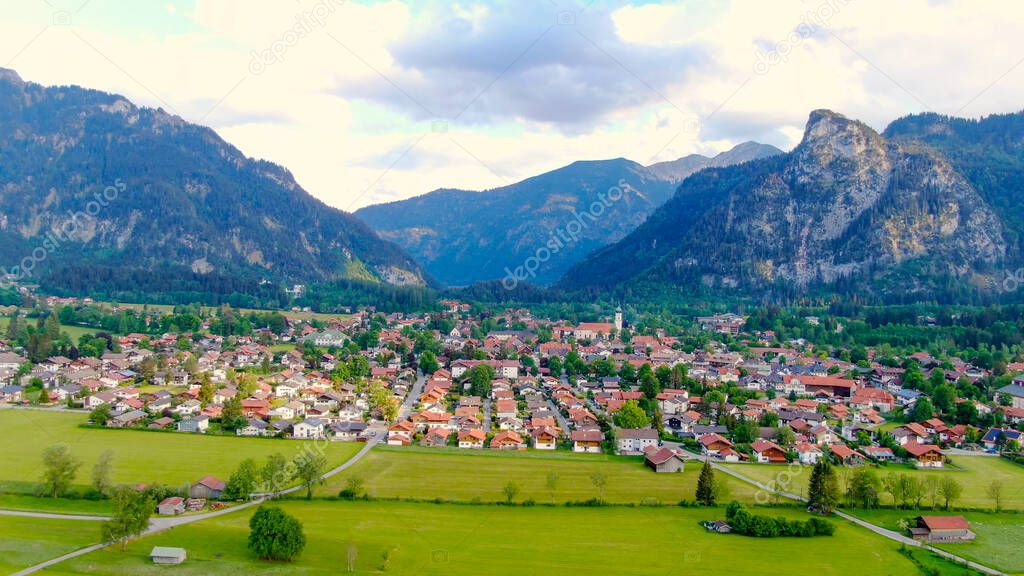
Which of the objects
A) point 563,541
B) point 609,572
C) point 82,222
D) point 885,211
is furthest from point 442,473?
point 82,222

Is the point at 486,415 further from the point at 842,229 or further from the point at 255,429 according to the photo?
the point at 842,229

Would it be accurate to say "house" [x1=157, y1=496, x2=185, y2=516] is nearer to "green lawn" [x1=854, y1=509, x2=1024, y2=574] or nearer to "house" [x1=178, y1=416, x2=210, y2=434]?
"house" [x1=178, y1=416, x2=210, y2=434]

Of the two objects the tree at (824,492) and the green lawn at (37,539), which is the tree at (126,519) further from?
the tree at (824,492)

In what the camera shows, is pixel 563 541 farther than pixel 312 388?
No

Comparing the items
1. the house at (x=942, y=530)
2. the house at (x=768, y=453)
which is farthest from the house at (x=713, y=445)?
the house at (x=942, y=530)

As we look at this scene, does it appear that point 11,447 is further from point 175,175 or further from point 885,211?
point 175,175
